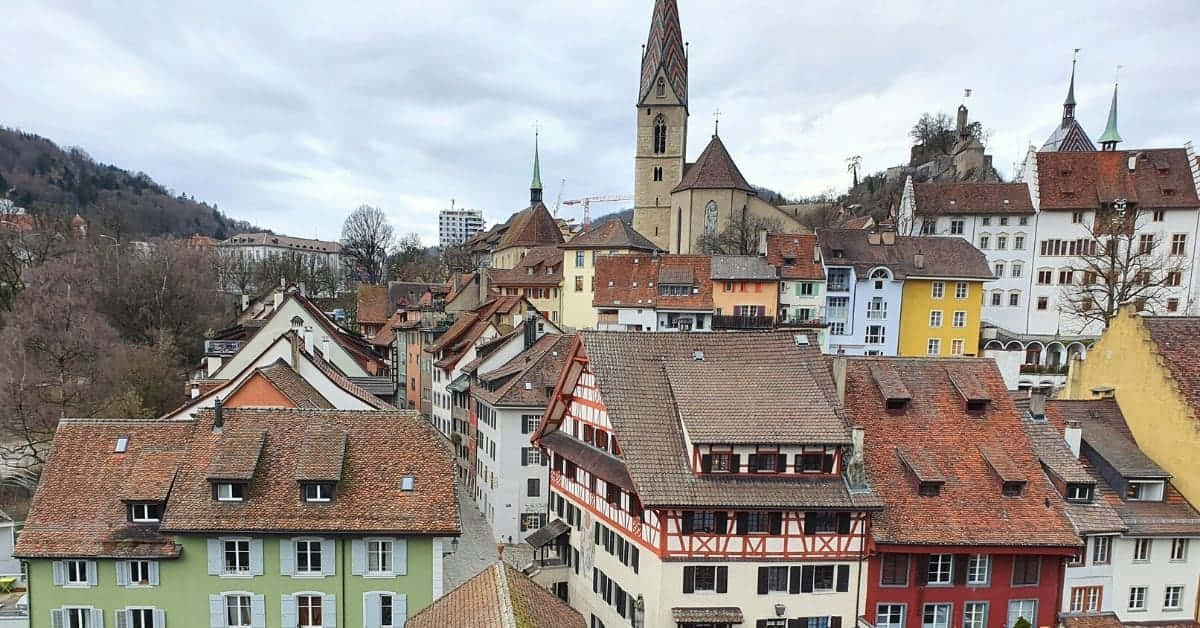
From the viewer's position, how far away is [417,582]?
18609 mm

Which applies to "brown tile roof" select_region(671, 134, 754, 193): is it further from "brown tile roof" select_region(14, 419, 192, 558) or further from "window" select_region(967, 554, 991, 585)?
"brown tile roof" select_region(14, 419, 192, 558)

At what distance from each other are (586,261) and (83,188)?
439 feet

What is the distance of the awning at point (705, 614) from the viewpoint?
1861 cm

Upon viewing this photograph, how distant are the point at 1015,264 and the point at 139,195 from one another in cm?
16627

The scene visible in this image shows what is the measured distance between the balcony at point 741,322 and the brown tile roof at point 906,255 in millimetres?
5776

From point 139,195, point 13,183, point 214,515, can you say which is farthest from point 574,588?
point 139,195

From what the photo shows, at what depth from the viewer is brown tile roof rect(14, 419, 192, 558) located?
17.7 metres

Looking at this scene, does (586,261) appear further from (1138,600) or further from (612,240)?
(1138,600)

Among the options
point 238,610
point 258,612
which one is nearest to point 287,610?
point 258,612

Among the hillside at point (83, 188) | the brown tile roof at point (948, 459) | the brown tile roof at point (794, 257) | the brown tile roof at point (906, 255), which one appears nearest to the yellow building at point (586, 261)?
the brown tile roof at point (794, 257)

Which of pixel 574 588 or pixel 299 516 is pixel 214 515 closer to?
pixel 299 516

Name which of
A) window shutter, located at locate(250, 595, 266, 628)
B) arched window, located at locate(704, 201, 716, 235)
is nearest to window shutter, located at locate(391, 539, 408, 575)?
window shutter, located at locate(250, 595, 266, 628)

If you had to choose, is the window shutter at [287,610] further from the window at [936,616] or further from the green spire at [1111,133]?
the green spire at [1111,133]

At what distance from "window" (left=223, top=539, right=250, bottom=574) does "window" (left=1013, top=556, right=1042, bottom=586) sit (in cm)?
2223
